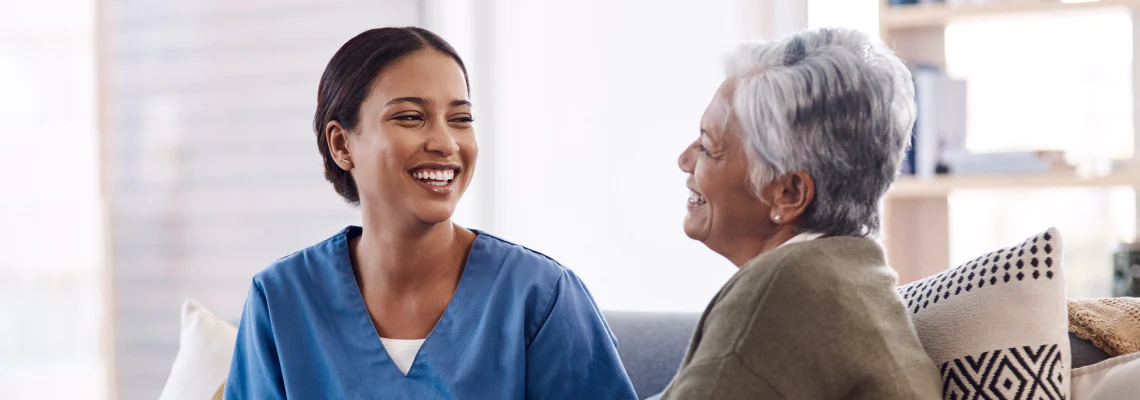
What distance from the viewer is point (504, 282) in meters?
1.55

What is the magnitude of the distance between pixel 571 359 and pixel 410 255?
315 mm

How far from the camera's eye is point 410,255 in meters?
1.58

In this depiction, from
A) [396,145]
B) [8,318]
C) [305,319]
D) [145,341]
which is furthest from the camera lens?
[145,341]

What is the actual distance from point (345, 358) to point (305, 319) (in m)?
0.11

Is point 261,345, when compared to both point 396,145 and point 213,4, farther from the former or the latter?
point 213,4

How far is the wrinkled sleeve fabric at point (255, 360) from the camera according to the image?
160cm

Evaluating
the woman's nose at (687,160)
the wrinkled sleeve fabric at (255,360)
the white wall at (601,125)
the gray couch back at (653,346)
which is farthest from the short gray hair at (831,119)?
the white wall at (601,125)

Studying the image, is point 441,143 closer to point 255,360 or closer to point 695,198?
point 695,198

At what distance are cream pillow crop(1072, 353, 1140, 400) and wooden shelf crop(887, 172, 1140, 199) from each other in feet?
Result: 4.21

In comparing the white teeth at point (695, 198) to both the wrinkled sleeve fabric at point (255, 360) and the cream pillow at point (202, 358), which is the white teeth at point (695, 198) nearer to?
the wrinkled sleeve fabric at point (255, 360)

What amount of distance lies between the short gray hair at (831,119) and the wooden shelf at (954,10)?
1592 millimetres

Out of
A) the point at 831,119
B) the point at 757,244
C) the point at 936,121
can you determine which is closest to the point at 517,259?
the point at 757,244

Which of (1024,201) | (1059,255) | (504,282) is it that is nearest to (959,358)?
(1059,255)

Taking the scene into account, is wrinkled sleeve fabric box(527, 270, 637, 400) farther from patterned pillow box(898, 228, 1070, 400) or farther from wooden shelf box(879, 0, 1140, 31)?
wooden shelf box(879, 0, 1140, 31)
